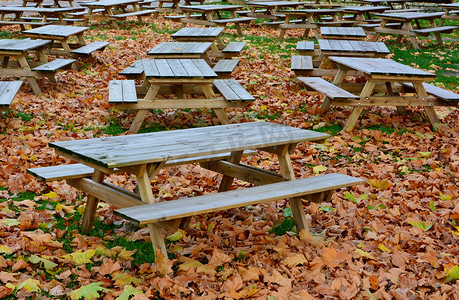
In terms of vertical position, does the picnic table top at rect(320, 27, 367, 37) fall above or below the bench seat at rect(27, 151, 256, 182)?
below

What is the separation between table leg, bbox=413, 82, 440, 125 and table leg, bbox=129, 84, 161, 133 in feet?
10.0

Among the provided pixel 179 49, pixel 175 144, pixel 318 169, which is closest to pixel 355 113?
pixel 318 169

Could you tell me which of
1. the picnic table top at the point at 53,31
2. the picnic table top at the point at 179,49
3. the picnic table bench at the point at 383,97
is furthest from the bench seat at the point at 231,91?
the picnic table top at the point at 53,31

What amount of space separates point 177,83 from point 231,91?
0.74 meters

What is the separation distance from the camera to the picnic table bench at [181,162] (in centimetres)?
278

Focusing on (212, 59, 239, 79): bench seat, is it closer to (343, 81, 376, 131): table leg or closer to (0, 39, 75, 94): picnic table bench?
(343, 81, 376, 131): table leg

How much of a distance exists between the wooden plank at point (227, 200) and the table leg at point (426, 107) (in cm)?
307

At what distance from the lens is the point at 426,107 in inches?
243

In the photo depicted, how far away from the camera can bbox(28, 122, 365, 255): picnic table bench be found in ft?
9.12

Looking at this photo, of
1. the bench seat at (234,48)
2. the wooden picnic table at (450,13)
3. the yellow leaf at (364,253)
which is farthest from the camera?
the wooden picnic table at (450,13)

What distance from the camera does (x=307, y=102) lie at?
7.14 meters

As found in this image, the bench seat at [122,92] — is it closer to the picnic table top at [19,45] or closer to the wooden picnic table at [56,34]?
the picnic table top at [19,45]

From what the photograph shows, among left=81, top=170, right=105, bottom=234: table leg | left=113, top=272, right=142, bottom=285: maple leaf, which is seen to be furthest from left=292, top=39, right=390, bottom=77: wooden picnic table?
left=113, top=272, right=142, bottom=285: maple leaf

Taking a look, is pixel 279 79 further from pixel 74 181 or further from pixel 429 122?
pixel 74 181
